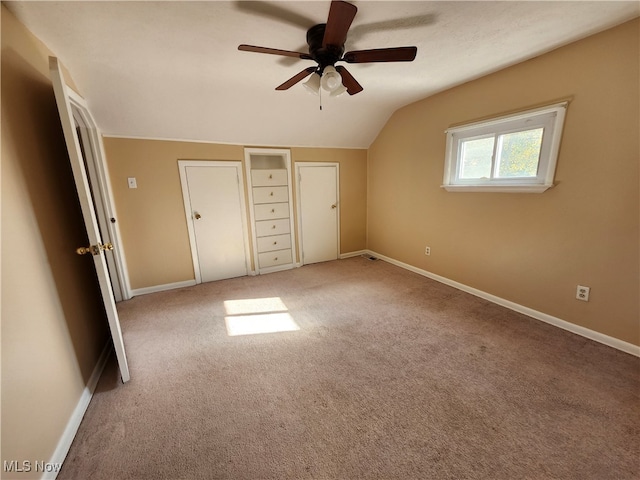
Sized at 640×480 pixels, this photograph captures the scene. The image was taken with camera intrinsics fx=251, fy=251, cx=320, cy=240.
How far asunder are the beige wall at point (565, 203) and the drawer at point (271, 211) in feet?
6.56

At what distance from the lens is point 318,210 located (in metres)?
4.04

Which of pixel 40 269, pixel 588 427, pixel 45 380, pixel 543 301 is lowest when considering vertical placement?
pixel 588 427

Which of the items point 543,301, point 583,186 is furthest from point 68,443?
point 583,186

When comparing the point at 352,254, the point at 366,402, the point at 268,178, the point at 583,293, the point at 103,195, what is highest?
the point at 268,178

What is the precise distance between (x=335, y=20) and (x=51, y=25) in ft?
5.55

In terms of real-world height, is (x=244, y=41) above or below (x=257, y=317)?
above

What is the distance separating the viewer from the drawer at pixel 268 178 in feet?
11.5

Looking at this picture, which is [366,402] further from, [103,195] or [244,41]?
[103,195]

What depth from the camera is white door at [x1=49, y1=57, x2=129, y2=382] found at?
4.32ft

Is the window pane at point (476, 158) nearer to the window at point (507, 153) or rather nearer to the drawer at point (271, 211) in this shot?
the window at point (507, 153)

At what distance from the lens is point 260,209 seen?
3617mm

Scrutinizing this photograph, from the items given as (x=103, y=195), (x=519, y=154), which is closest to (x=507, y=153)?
(x=519, y=154)

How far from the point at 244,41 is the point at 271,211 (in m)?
2.19

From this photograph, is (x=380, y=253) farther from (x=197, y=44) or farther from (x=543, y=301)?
(x=197, y=44)
